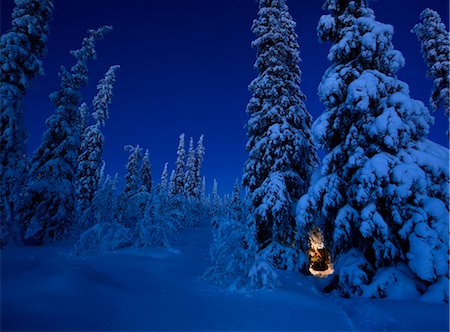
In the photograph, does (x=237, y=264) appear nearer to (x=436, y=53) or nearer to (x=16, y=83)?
(x=16, y=83)

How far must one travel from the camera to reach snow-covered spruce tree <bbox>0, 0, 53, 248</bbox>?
10336 mm

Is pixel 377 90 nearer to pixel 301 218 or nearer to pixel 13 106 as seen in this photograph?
pixel 301 218

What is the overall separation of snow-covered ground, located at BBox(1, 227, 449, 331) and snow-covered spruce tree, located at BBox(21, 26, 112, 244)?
260 inches

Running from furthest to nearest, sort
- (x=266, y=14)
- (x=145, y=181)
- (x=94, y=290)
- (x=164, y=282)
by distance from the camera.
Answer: (x=145, y=181), (x=266, y=14), (x=164, y=282), (x=94, y=290)

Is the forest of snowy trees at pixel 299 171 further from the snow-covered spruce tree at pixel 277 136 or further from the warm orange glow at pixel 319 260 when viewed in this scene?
the warm orange glow at pixel 319 260

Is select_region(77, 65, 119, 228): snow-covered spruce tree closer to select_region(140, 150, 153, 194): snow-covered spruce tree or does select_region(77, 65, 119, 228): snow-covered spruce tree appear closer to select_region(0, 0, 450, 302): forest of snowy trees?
select_region(0, 0, 450, 302): forest of snowy trees

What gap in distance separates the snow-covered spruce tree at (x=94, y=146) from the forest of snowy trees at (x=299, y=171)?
8580 millimetres

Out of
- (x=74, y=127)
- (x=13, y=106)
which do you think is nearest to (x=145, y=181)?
(x=74, y=127)

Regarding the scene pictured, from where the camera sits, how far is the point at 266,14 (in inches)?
A: 611

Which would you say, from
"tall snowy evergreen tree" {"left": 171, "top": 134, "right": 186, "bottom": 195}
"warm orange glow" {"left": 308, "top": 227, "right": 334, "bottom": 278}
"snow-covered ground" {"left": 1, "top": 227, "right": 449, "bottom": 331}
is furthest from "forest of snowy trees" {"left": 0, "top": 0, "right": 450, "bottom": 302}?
"tall snowy evergreen tree" {"left": 171, "top": 134, "right": 186, "bottom": 195}

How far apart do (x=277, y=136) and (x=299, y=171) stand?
242 cm

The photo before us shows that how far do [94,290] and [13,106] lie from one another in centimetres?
1016

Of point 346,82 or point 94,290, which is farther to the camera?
point 346,82

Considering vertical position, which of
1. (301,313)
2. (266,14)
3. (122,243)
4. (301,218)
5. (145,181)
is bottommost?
(301,313)
